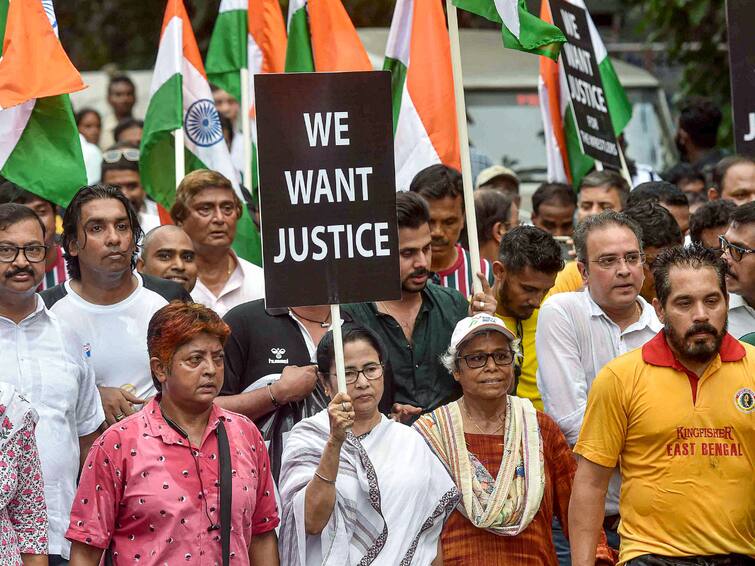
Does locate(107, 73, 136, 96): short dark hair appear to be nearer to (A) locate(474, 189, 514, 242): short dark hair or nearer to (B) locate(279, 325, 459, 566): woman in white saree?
(A) locate(474, 189, 514, 242): short dark hair

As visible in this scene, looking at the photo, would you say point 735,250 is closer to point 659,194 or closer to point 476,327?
point 476,327

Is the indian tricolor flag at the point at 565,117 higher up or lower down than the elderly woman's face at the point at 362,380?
higher up

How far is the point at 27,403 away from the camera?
19.1ft

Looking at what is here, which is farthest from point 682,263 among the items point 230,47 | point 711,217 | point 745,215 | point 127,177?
point 127,177

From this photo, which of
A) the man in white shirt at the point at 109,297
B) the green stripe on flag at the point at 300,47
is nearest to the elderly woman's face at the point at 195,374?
the man in white shirt at the point at 109,297

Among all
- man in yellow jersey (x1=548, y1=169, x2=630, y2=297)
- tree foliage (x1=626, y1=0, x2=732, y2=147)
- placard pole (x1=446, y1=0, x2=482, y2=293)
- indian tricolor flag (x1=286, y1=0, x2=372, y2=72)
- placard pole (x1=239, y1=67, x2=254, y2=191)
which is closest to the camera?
placard pole (x1=446, y1=0, x2=482, y2=293)

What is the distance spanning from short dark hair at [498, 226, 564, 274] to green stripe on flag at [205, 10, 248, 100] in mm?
3847

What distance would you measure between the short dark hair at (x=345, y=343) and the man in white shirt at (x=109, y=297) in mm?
825

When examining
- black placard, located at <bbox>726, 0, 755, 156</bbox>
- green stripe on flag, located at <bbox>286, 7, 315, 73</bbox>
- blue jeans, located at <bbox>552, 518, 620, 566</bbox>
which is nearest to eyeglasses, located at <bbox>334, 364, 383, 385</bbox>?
blue jeans, located at <bbox>552, 518, 620, 566</bbox>

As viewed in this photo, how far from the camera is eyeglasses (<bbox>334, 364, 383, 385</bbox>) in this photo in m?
6.28

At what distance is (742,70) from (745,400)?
355 cm

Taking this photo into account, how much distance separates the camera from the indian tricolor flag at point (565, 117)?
34.9 ft

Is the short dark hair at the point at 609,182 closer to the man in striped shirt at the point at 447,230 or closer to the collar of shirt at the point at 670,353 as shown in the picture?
the man in striped shirt at the point at 447,230

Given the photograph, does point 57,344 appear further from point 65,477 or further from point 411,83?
point 411,83
